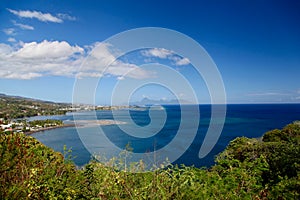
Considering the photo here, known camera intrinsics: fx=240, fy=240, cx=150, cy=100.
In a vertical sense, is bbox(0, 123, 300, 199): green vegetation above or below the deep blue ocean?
above

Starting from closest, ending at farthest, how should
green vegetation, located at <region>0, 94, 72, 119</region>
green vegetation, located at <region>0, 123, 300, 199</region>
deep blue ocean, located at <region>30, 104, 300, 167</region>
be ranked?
green vegetation, located at <region>0, 123, 300, 199</region> < deep blue ocean, located at <region>30, 104, 300, 167</region> < green vegetation, located at <region>0, 94, 72, 119</region>

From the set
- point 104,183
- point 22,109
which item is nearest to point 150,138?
point 104,183

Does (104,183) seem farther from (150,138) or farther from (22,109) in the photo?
(22,109)

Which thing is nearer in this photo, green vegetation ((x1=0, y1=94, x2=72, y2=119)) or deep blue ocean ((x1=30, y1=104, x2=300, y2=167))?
deep blue ocean ((x1=30, y1=104, x2=300, y2=167))

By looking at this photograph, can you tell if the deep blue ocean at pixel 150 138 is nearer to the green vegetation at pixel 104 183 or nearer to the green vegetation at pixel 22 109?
the green vegetation at pixel 104 183

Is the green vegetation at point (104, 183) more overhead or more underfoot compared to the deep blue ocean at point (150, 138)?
more overhead

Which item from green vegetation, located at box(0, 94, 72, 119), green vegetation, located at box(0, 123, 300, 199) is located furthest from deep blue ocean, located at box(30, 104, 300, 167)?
green vegetation, located at box(0, 94, 72, 119)

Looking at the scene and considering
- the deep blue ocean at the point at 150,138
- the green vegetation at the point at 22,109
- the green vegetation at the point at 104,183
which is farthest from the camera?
the green vegetation at the point at 22,109

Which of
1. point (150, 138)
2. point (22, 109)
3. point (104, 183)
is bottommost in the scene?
point (150, 138)

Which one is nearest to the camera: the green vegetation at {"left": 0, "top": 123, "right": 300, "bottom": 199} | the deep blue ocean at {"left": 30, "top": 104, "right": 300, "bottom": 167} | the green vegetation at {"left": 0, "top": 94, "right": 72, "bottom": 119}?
the green vegetation at {"left": 0, "top": 123, "right": 300, "bottom": 199}

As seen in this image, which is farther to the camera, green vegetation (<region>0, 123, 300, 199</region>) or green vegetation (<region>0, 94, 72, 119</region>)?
green vegetation (<region>0, 94, 72, 119</region>)

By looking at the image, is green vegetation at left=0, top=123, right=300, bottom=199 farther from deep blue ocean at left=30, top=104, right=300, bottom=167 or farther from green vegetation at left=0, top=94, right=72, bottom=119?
green vegetation at left=0, top=94, right=72, bottom=119

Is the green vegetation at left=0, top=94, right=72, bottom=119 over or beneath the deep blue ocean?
over

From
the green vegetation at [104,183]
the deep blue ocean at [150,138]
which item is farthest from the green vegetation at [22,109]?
the green vegetation at [104,183]
